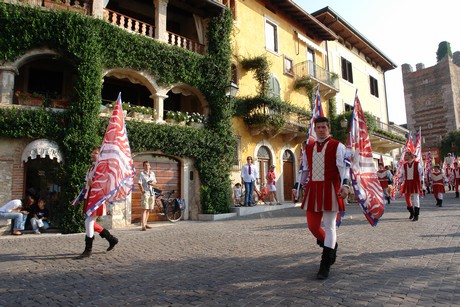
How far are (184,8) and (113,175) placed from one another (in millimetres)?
12392

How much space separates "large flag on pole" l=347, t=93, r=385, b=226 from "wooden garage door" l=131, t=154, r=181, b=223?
920cm

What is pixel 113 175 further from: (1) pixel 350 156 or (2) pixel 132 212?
(2) pixel 132 212

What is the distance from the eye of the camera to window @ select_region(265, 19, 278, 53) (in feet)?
65.5

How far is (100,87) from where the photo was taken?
12031 millimetres

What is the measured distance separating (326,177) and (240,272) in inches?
67.5

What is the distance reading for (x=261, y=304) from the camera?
329cm

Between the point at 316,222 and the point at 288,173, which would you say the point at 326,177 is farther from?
the point at 288,173

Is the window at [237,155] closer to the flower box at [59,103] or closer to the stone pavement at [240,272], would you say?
the flower box at [59,103]

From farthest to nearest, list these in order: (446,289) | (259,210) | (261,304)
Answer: (259,210), (446,289), (261,304)

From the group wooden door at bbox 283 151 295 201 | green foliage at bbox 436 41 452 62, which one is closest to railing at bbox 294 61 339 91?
wooden door at bbox 283 151 295 201

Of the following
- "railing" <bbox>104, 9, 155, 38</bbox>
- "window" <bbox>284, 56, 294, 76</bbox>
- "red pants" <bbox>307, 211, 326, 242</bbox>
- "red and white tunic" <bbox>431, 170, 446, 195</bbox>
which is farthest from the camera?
"window" <bbox>284, 56, 294, 76</bbox>

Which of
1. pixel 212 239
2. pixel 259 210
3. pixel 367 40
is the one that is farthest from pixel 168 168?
pixel 367 40

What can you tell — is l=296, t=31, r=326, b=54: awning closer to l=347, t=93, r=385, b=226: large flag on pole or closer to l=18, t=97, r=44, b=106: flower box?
l=18, t=97, r=44, b=106: flower box

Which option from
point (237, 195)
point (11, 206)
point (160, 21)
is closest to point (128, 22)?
point (160, 21)
